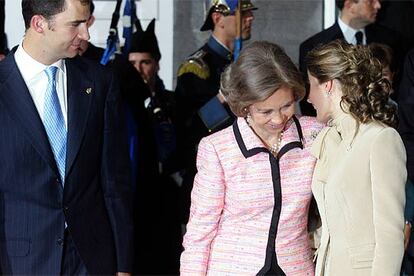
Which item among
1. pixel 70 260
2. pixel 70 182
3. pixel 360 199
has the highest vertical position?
pixel 360 199

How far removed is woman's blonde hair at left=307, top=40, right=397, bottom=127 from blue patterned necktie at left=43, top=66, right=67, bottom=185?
110 centimetres

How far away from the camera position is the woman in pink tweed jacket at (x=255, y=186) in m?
3.66

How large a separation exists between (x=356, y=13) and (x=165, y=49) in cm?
130

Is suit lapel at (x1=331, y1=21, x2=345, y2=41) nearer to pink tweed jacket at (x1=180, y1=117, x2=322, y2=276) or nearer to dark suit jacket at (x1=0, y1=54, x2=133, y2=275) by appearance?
dark suit jacket at (x1=0, y1=54, x2=133, y2=275)

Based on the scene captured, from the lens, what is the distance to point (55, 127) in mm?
4055

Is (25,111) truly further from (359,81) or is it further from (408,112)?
(408,112)

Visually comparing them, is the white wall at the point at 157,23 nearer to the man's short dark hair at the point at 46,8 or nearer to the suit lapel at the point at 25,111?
the man's short dark hair at the point at 46,8

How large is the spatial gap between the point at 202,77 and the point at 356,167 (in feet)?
6.86

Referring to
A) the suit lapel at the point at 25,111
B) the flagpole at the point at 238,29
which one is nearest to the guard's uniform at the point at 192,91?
the flagpole at the point at 238,29

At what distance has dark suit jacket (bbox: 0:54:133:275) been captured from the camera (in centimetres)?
396

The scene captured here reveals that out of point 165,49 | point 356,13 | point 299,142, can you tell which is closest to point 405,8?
point 356,13

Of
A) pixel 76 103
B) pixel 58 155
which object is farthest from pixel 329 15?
pixel 58 155

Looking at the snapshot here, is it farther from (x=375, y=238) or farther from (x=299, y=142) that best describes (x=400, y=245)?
(x=299, y=142)

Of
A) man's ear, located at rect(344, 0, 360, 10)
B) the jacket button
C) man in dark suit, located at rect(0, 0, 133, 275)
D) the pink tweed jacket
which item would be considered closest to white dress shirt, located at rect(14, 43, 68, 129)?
man in dark suit, located at rect(0, 0, 133, 275)
